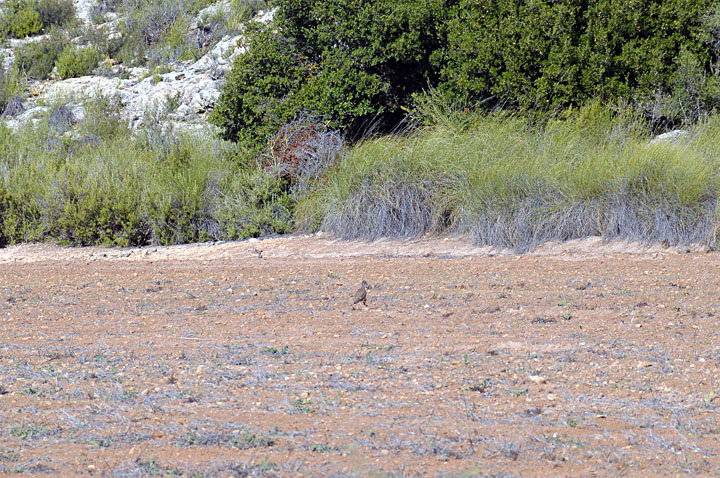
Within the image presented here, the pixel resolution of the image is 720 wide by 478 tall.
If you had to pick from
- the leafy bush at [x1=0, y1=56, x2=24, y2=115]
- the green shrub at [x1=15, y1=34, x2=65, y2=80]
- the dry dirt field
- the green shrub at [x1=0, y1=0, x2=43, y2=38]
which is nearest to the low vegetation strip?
the dry dirt field

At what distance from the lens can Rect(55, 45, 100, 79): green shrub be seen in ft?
59.1

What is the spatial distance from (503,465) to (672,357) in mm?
1799

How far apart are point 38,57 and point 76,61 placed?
1.05 meters

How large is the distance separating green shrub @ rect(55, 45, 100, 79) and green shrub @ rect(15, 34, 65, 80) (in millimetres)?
202

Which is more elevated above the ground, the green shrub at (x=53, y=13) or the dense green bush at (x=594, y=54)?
the green shrub at (x=53, y=13)

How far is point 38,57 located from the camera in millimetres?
18453

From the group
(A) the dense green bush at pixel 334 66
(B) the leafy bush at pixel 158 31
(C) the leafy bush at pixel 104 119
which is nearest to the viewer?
(A) the dense green bush at pixel 334 66

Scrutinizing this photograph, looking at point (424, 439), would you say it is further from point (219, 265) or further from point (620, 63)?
point (620, 63)

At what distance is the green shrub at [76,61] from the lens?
1800 cm

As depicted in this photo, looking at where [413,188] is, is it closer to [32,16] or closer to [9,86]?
[9,86]

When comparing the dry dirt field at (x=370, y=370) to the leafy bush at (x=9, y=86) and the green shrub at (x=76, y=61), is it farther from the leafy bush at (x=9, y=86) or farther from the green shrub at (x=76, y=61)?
the green shrub at (x=76, y=61)

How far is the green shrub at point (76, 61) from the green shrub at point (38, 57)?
20 cm

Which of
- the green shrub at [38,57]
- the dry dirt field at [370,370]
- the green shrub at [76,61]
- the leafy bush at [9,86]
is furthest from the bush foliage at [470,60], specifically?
the green shrub at [38,57]

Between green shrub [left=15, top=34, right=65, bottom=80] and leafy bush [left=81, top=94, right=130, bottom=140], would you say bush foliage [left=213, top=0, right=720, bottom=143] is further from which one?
green shrub [left=15, top=34, right=65, bottom=80]
